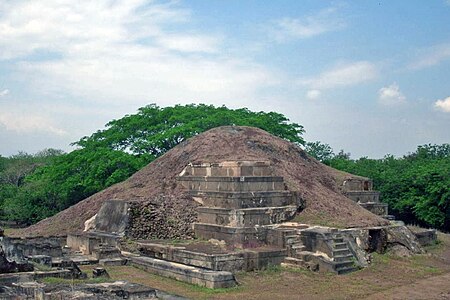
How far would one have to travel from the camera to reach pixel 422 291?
534 inches

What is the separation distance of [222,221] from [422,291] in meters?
6.54

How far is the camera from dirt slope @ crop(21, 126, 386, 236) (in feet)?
64.5

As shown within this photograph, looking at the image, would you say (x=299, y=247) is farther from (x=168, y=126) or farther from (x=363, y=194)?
(x=168, y=126)

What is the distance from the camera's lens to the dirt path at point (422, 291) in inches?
512

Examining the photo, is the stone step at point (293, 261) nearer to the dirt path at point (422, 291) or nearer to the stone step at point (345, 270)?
the stone step at point (345, 270)

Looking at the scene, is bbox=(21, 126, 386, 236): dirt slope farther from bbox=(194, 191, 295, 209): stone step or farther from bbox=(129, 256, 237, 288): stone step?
bbox=(129, 256, 237, 288): stone step

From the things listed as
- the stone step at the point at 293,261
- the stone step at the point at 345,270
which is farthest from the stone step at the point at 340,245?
the stone step at the point at 293,261

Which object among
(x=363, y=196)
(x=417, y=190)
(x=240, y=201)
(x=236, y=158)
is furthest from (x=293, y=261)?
(x=417, y=190)

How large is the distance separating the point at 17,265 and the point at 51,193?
18750 millimetres

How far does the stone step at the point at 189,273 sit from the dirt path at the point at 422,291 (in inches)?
133

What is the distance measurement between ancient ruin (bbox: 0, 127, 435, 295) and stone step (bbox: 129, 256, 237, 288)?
3 cm

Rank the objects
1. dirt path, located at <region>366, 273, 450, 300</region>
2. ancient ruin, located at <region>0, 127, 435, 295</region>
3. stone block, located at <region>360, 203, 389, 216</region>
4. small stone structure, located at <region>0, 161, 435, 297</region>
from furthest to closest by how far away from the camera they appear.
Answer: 1. stone block, located at <region>360, 203, 389, 216</region>
2. ancient ruin, located at <region>0, 127, 435, 295</region>
3. small stone structure, located at <region>0, 161, 435, 297</region>
4. dirt path, located at <region>366, 273, 450, 300</region>

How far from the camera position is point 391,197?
31.2 meters

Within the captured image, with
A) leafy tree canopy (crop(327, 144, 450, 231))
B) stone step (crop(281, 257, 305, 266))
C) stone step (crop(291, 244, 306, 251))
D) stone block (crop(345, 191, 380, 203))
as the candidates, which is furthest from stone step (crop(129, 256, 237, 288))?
leafy tree canopy (crop(327, 144, 450, 231))
